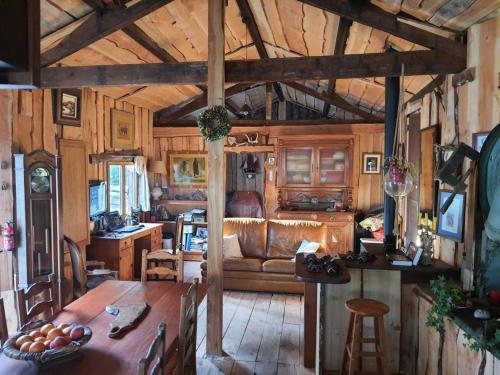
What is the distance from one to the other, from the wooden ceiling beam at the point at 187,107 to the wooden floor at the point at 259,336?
3.70 meters

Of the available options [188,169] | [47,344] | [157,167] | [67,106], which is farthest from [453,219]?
[188,169]

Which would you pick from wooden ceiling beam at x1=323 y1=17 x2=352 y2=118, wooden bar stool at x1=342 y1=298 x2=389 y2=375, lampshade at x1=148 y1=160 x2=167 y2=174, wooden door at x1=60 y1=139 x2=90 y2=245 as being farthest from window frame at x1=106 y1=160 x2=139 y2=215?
wooden bar stool at x1=342 y1=298 x2=389 y2=375

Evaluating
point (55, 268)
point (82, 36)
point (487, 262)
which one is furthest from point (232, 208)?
point (487, 262)

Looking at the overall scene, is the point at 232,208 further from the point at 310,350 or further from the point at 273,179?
the point at 310,350

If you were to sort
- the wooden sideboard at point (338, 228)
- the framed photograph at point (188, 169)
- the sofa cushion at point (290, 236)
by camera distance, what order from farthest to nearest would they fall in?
1. the framed photograph at point (188, 169)
2. the wooden sideboard at point (338, 228)
3. the sofa cushion at point (290, 236)

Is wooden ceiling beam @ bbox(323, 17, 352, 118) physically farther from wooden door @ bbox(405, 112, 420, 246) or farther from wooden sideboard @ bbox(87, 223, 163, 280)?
wooden sideboard @ bbox(87, 223, 163, 280)

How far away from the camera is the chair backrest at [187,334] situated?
2.02 meters

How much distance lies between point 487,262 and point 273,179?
521 cm

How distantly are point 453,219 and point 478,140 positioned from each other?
64 cm

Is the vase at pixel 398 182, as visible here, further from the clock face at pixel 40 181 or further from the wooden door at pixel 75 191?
the wooden door at pixel 75 191

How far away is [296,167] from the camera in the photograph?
7.16 metres

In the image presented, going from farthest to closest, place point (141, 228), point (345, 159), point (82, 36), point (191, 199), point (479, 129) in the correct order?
point (191, 199)
point (345, 159)
point (141, 228)
point (82, 36)
point (479, 129)

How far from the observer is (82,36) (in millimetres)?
3594

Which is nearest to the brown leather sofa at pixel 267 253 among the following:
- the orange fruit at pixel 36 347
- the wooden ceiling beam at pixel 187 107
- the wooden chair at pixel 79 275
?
the wooden chair at pixel 79 275
